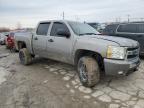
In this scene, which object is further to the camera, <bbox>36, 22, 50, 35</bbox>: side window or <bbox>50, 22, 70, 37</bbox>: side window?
<bbox>36, 22, 50, 35</bbox>: side window

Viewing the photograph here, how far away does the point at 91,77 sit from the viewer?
4.70 m

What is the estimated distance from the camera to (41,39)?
21.8 feet

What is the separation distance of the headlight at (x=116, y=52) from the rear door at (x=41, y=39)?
111 inches

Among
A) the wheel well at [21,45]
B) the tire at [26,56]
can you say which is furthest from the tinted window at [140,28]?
the wheel well at [21,45]

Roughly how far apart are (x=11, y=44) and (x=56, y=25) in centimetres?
817

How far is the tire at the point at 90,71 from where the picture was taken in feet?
15.4

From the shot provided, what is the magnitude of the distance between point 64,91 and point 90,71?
0.89m

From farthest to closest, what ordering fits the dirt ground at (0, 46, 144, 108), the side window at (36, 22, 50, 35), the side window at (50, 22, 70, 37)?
1. the side window at (36, 22, 50, 35)
2. the side window at (50, 22, 70, 37)
3. the dirt ground at (0, 46, 144, 108)

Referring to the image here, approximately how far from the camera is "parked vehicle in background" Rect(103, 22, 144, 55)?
7758mm

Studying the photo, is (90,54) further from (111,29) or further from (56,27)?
(111,29)

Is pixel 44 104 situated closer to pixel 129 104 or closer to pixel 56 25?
pixel 129 104

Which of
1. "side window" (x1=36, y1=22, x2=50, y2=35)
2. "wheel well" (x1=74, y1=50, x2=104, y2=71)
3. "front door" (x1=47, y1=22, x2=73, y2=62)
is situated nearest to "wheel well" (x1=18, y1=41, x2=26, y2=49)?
"side window" (x1=36, y1=22, x2=50, y2=35)

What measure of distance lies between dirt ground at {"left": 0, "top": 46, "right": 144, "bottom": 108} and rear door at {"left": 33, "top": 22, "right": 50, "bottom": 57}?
0.83 metres

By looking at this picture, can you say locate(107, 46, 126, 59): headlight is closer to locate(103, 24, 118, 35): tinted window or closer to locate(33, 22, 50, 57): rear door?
locate(33, 22, 50, 57): rear door
